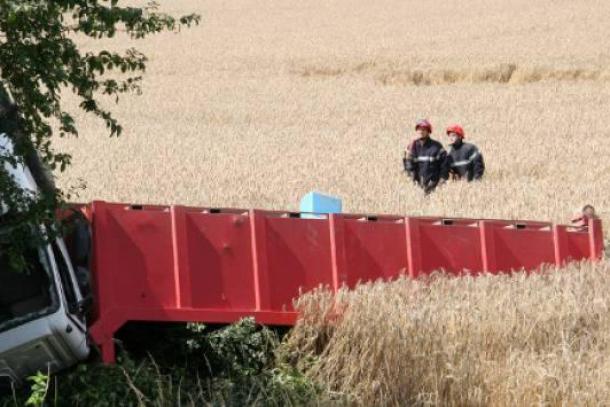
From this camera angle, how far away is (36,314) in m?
6.58

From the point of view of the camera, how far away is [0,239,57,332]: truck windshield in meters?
6.59

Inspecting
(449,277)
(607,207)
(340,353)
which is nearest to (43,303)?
(340,353)

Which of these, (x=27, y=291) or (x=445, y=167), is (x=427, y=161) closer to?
(x=445, y=167)

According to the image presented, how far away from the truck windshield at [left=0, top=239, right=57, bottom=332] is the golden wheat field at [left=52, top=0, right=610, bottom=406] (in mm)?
2027

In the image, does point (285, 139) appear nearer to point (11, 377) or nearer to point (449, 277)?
point (449, 277)

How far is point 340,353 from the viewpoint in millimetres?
7922

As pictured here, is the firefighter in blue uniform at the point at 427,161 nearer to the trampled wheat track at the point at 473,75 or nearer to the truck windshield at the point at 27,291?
the truck windshield at the point at 27,291

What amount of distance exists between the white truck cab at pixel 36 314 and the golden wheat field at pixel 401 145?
1.80 m

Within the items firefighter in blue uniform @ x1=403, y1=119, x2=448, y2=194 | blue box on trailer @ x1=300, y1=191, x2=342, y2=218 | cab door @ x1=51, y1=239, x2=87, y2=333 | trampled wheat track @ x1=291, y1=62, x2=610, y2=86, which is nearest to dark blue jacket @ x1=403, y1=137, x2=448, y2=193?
firefighter in blue uniform @ x1=403, y1=119, x2=448, y2=194

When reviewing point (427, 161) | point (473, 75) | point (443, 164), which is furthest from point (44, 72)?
point (473, 75)

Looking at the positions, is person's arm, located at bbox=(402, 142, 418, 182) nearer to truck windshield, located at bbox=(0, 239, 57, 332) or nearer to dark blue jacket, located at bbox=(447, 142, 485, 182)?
dark blue jacket, located at bbox=(447, 142, 485, 182)

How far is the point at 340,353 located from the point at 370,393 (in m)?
0.36

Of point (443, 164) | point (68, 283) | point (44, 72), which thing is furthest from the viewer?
point (443, 164)

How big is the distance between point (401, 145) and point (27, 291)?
16.1 meters
